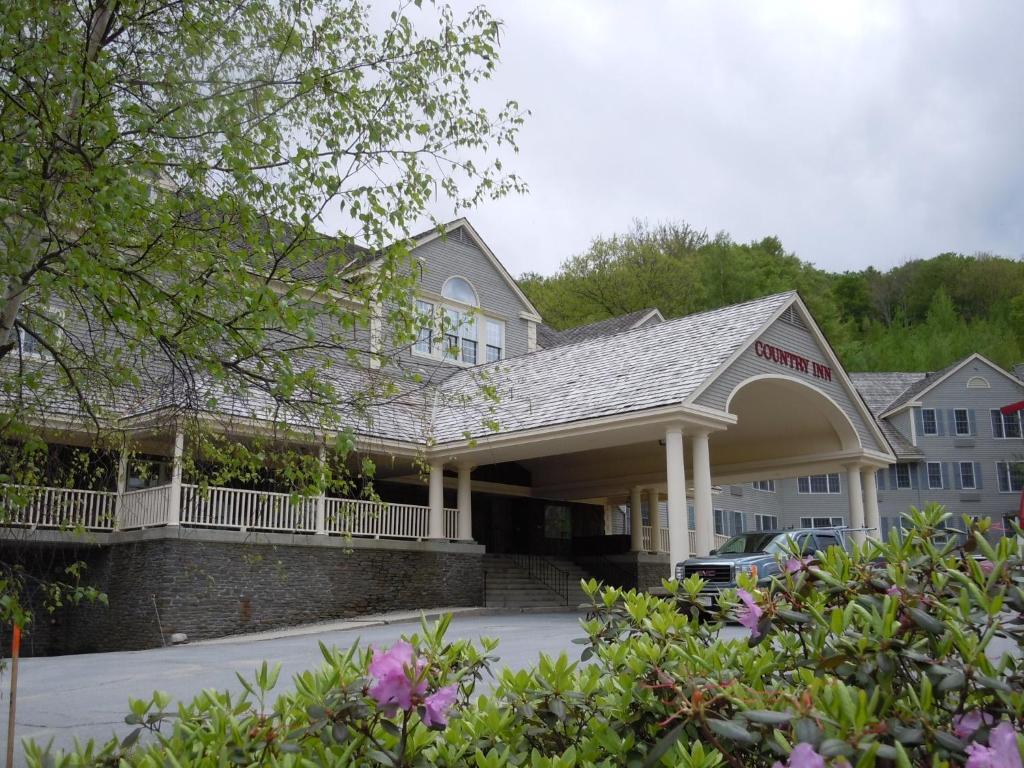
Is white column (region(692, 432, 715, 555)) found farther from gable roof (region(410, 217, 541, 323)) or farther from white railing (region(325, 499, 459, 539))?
gable roof (region(410, 217, 541, 323))

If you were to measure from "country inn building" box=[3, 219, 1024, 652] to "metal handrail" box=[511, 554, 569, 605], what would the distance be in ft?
0.19

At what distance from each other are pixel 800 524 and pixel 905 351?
22.1m

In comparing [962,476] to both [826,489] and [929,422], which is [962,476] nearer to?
[929,422]

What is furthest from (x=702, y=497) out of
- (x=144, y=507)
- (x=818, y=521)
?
(x=818, y=521)

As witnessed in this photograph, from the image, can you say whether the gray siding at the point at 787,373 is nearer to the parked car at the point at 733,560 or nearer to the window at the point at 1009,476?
the parked car at the point at 733,560

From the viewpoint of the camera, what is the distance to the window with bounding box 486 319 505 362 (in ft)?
88.1

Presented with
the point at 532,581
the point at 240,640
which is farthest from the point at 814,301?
the point at 240,640

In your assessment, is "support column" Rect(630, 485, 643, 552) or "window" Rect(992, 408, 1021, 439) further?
"window" Rect(992, 408, 1021, 439)

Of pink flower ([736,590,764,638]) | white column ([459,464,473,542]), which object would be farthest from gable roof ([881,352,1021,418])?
pink flower ([736,590,764,638])

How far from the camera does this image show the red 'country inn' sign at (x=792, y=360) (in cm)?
1867

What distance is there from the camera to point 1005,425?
48781 mm

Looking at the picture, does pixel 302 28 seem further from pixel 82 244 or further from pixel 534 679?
pixel 534 679

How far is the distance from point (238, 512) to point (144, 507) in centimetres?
168

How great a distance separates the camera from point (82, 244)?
18.1ft
